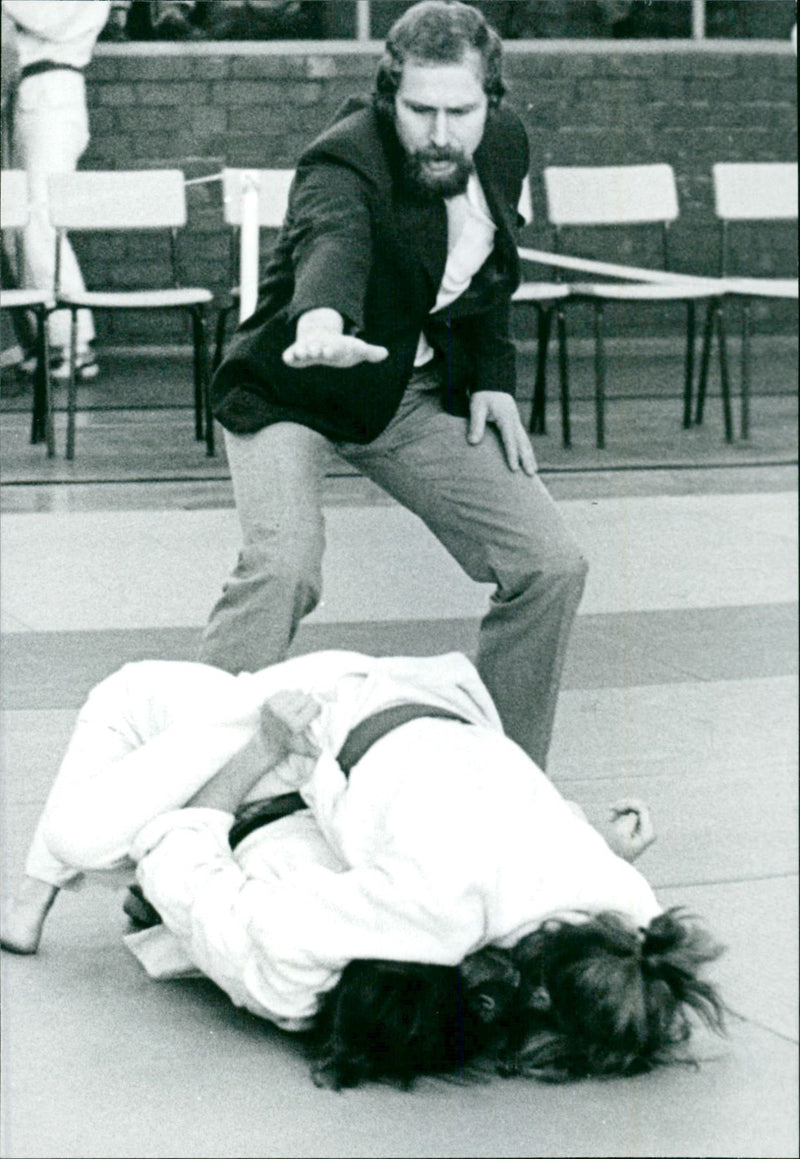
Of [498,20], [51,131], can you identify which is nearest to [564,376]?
[51,131]

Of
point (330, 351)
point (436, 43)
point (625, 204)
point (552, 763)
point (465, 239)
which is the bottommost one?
point (552, 763)

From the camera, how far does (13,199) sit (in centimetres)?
930

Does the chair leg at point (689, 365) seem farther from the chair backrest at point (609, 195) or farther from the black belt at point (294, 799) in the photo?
Result: the black belt at point (294, 799)

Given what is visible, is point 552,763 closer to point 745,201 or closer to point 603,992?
point 603,992

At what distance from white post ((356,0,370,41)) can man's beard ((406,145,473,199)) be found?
29.8 ft

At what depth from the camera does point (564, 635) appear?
14.5 ft

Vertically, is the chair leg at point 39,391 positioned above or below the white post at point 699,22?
below

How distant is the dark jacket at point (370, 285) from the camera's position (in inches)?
167

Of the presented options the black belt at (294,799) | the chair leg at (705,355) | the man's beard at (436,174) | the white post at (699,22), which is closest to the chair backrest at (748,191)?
the chair leg at (705,355)

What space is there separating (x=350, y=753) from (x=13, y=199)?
6263 millimetres

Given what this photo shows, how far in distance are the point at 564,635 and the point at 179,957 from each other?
1.17 m

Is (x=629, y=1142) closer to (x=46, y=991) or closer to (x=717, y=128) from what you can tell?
(x=46, y=991)

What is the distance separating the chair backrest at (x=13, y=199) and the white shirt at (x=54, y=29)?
1911 millimetres

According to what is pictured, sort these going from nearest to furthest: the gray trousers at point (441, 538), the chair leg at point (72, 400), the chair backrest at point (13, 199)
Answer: the gray trousers at point (441, 538), the chair backrest at point (13, 199), the chair leg at point (72, 400)
